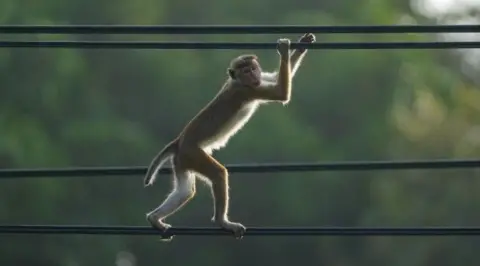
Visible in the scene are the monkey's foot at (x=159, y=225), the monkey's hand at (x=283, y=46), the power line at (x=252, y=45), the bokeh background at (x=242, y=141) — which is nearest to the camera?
the power line at (x=252, y=45)

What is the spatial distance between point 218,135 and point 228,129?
8 centimetres

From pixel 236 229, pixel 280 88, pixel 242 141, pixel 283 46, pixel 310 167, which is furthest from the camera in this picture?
pixel 242 141

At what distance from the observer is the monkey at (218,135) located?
358 inches

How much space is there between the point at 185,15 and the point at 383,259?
871 cm

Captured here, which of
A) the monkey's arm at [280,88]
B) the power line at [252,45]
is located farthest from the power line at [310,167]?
the monkey's arm at [280,88]

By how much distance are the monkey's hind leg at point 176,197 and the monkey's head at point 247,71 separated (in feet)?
2.15

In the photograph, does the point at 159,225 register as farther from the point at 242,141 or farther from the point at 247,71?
the point at 242,141

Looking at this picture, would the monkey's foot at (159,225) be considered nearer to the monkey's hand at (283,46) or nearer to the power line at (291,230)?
the power line at (291,230)

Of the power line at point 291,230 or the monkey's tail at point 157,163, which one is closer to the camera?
the power line at point 291,230

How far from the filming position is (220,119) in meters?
9.52

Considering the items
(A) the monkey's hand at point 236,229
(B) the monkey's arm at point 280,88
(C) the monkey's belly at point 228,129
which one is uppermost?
(B) the monkey's arm at point 280,88

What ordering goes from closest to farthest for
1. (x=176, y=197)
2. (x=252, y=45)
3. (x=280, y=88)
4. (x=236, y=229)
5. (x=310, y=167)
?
(x=252, y=45), (x=310, y=167), (x=236, y=229), (x=176, y=197), (x=280, y=88)

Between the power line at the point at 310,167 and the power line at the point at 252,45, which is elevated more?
the power line at the point at 252,45

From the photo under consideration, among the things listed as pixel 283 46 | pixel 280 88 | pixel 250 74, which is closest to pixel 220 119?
pixel 250 74
